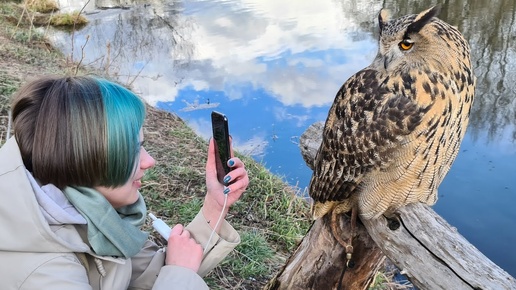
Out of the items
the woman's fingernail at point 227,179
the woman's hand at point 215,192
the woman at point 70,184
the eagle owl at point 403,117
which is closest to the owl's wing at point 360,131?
the eagle owl at point 403,117

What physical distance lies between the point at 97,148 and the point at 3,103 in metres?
3.89

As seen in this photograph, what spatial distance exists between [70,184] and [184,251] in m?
0.55

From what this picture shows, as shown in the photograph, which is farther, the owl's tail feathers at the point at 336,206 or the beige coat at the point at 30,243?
the owl's tail feathers at the point at 336,206

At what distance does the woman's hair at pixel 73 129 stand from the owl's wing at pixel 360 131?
1061mm

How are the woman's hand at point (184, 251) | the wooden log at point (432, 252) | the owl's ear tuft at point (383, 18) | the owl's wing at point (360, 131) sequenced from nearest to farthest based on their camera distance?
the wooden log at point (432, 252), the woman's hand at point (184, 251), the owl's wing at point (360, 131), the owl's ear tuft at point (383, 18)

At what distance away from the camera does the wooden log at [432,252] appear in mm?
1593

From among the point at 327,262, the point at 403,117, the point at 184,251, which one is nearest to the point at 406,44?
the point at 403,117

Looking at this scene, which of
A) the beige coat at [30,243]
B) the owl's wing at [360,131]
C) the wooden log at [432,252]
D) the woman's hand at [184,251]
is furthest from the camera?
the owl's wing at [360,131]

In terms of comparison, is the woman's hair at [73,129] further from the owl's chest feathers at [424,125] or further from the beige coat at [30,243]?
the owl's chest feathers at [424,125]

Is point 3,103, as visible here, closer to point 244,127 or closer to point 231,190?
point 244,127

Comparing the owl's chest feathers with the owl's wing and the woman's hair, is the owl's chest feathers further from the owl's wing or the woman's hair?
the woman's hair

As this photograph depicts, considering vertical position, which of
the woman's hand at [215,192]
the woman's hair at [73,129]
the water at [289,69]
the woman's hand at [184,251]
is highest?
the woman's hair at [73,129]

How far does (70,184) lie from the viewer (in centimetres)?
150

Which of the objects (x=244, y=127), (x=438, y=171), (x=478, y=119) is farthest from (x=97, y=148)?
(x=478, y=119)
